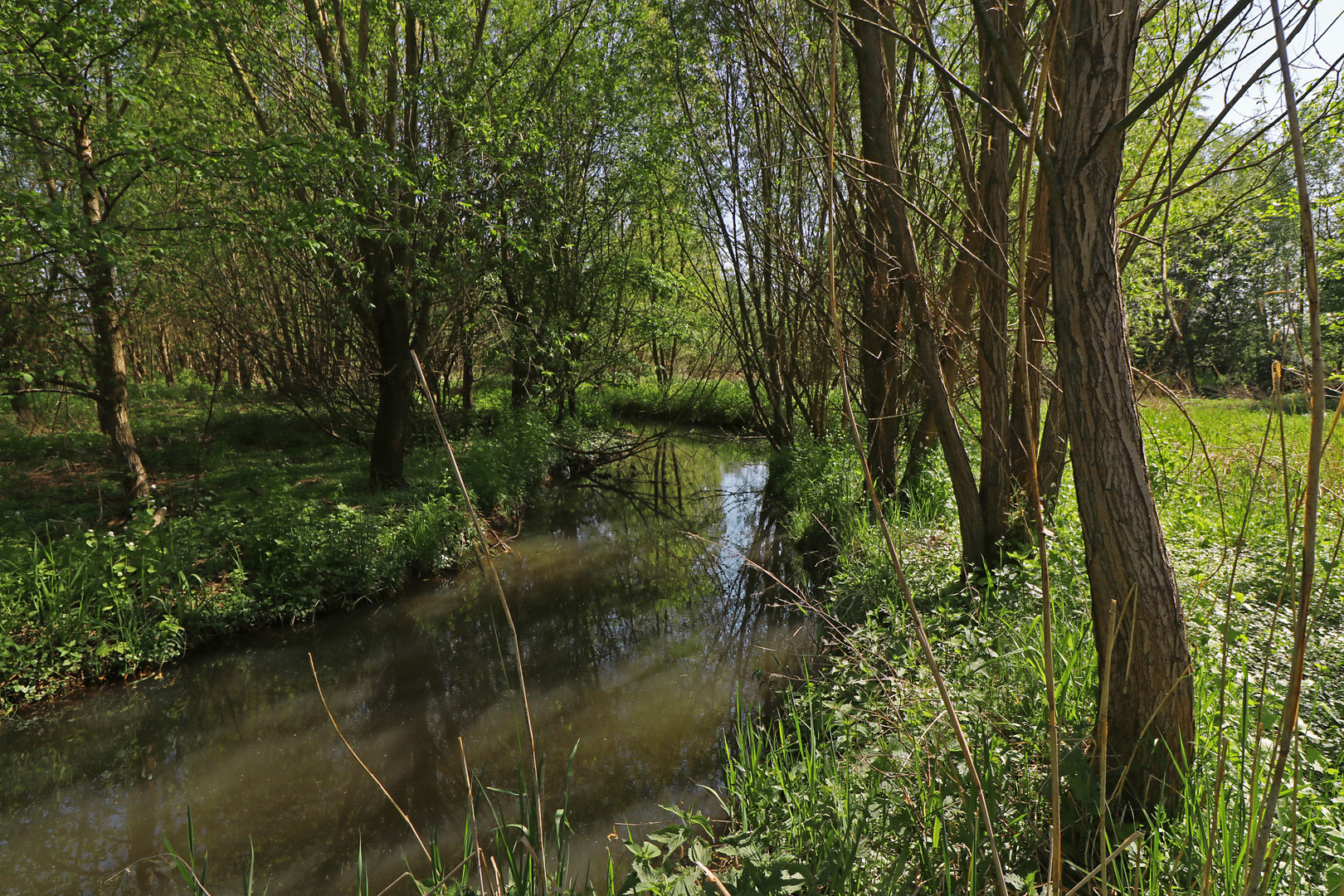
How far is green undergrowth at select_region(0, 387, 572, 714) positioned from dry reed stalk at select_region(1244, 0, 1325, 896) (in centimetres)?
613

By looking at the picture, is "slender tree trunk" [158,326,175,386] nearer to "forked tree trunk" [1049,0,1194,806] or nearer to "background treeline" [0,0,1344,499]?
"background treeline" [0,0,1344,499]

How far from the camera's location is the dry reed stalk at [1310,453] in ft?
1.80

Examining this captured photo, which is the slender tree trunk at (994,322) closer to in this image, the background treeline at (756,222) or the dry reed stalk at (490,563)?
the background treeline at (756,222)

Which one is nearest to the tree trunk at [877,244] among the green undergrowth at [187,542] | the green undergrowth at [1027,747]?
the green undergrowth at [1027,747]

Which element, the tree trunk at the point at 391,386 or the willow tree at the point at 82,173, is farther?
the tree trunk at the point at 391,386

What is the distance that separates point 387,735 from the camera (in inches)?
174

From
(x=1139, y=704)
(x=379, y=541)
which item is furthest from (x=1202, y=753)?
(x=379, y=541)

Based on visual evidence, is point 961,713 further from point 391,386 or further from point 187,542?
point 391,386

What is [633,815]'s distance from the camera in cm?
355

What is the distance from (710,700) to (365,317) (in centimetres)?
615

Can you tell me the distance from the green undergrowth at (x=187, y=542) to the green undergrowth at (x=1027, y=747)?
13.0ft

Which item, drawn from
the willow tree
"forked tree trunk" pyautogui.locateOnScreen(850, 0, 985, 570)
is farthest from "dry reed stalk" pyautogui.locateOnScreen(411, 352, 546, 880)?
the willow tree

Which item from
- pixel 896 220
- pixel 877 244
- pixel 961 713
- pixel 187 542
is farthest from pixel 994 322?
pixel 187 542

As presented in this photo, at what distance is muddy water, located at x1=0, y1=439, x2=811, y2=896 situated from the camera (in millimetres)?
3445
